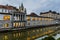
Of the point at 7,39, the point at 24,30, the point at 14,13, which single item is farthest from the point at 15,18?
the point at 7,39

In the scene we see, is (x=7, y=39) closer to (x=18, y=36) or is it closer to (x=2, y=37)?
(x=2, y=37)

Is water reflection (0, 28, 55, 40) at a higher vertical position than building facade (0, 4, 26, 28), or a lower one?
lower

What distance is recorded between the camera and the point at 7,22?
41469 mm

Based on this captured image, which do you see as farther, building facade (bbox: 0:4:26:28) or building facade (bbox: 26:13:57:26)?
building facade (bbox: 26:13:57:26)

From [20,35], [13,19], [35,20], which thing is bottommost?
[20,35]

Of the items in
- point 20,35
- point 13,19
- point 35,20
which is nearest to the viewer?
point 20,35

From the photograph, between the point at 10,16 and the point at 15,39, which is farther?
the point at 10,16

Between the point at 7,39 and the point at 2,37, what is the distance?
1.57m

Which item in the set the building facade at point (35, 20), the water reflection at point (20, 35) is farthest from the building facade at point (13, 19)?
the building facade at point (35, 20)

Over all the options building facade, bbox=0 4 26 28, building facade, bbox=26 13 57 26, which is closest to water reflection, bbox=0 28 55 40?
building facade, bbox=0 4 26 28

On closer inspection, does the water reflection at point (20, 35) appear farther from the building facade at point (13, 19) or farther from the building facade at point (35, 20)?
the building facade at point (35, 20)

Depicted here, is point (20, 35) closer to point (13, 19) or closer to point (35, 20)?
point (13, 19)

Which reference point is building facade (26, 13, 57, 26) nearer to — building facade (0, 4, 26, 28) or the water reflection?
building facade (0, 4, 26, 28)

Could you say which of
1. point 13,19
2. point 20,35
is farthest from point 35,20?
point 20,35
